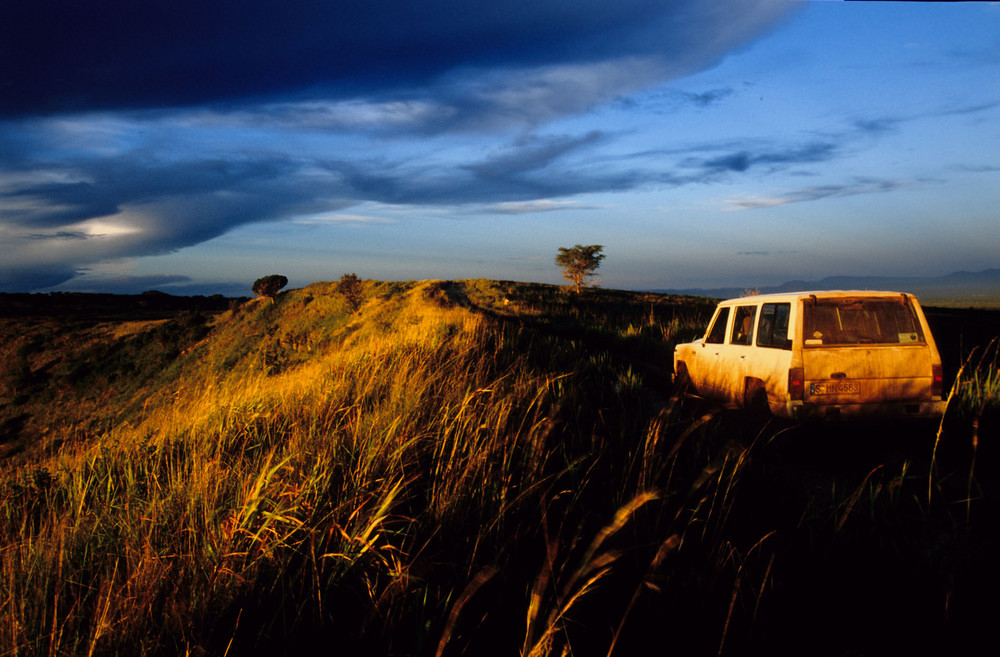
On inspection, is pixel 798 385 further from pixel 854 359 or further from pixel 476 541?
pixel 476 541

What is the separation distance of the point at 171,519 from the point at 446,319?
368 inches

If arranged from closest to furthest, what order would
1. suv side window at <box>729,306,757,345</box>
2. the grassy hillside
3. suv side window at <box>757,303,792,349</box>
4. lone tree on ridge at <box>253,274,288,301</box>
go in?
1. the grassy hillside
2. suv side window at <box>757,303,792,349</box>
3. suv side window at <box>729,306,757,345</box>
4. lone tree on ridge at <box>253,274,288,301</box>

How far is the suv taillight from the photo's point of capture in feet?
18.1

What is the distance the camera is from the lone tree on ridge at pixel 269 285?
1903 inches

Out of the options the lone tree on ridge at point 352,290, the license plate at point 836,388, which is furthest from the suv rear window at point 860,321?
the lone tree on ridge at point 352,290

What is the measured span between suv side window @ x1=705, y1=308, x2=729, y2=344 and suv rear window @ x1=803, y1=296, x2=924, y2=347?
73.4 inches

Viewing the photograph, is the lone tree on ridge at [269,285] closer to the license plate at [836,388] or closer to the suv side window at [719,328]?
the suv side window at [719,328]

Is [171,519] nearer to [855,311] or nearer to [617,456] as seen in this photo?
[617,456]

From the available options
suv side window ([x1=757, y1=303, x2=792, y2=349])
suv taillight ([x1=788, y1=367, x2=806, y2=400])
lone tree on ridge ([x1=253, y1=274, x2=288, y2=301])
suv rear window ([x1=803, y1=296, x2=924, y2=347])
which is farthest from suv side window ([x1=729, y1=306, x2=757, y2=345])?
lone tree on ridge ([x1=253, y1=274, x2=288, y2=301])

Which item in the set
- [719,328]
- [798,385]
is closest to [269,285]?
[719,328]

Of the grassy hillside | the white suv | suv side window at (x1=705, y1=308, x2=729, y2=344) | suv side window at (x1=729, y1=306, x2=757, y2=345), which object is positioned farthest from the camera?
suv side window at (x1=705, y1=308, x2=729, y2=344)

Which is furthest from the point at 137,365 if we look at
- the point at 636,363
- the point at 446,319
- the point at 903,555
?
the point at 903,555

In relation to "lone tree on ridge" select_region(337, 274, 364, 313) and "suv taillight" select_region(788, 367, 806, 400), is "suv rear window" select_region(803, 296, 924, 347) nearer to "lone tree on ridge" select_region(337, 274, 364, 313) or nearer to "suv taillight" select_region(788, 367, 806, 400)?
"suv taillight" select_region(788, 367, 806, 400)

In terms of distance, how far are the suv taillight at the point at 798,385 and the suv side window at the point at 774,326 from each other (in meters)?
0.32
